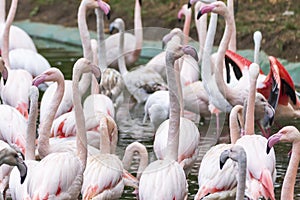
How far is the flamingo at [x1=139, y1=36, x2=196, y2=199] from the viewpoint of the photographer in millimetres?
6559

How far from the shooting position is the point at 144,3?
16.9 meters

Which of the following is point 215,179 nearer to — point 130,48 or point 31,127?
point 31,127

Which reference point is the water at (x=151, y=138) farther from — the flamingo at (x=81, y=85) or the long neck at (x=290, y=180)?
→ the long neck at (x=290, y=180)

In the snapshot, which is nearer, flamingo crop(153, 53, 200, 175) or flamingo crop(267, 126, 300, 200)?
flamingo crop(267, 126, 300, 200)

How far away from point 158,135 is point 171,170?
1.12m

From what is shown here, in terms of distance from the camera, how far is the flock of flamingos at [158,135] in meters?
6.57

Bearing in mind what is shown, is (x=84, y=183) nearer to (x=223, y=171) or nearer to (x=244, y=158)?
(x=223, y=171)

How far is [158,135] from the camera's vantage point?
779 cm

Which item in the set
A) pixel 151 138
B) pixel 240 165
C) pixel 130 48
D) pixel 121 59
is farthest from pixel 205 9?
pixel 130 48

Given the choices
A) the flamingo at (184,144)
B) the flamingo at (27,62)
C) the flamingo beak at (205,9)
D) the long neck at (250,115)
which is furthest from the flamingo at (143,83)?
the long neck at (250,115)

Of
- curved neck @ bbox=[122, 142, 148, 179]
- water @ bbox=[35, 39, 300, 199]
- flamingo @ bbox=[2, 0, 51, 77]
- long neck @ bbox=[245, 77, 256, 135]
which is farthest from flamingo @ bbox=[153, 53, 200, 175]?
flamingo @ bbox=[2, 0, 51, 77]

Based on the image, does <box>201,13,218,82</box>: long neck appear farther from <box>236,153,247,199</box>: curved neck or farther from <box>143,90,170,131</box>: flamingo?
<box>236,153,247,199</box>: curved neck

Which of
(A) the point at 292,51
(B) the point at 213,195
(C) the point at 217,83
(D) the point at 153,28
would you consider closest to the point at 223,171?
(B) the point at 213,195

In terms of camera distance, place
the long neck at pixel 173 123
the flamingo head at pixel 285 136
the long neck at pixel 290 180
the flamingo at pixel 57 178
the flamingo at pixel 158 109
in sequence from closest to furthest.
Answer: the flamingo head at pixel 285 136, the long neck at pixel 290 180, the flamingo at pixel 57 178, the long neck at pixel 173 123, the flamingo at pixel 158 109
